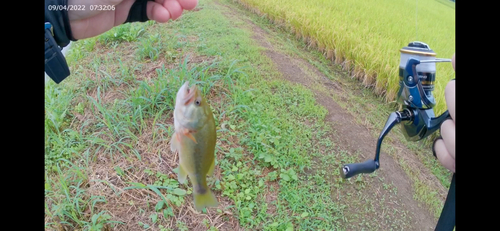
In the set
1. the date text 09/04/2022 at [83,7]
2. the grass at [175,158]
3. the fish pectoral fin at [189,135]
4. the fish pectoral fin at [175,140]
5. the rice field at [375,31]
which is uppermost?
the date text 09/04/2022 at [83,7]

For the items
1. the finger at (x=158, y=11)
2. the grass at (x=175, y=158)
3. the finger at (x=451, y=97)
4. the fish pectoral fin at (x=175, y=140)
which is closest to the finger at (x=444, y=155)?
the finger at (x=451, y=97)

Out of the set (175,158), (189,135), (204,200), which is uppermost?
(189,135)

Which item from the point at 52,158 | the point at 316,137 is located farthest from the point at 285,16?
the point at 52,158

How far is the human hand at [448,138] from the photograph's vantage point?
1250mm

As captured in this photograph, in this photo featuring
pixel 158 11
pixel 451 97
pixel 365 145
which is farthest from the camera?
pixel 365 145

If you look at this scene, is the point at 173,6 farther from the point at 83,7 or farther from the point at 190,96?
the point at 190,96

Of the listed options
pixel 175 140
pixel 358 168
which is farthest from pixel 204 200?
pixel 358 168

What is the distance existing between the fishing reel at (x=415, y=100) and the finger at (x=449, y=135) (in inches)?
12.5

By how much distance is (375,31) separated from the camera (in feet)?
16.0

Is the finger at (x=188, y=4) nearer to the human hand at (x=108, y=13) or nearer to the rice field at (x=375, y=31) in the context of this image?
the human hand at (x=108, y=13)

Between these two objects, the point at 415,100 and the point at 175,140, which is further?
the point at 415,100

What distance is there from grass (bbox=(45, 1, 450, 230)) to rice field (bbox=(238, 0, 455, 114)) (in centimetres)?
129

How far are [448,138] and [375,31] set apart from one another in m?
3.99

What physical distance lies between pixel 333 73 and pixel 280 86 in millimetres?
1587
